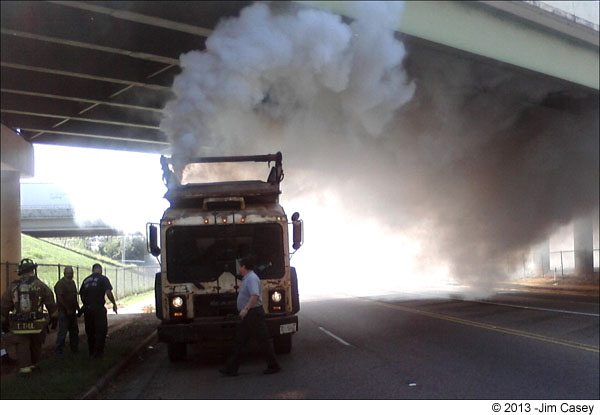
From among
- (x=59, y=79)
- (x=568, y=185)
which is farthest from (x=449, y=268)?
(x=59, y=79)

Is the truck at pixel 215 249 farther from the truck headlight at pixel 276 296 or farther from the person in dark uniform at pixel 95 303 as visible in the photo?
the person in dark uniform at pixel 95 303

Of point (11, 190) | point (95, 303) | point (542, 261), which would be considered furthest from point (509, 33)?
point (542, 261)

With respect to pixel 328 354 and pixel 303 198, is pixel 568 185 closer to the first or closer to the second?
pixel 328 354

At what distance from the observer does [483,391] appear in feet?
24.3

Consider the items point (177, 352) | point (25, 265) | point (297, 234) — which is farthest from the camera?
point (177, 352)

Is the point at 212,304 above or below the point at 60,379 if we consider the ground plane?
above

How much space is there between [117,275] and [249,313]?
131 cm

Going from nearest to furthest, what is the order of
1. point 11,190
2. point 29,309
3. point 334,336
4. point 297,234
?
point 11,190 < point 297,234 < point 29,309 < point 334,336

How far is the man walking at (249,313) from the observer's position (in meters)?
5.47

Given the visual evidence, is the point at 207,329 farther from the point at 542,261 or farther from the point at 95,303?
the point at 542,261

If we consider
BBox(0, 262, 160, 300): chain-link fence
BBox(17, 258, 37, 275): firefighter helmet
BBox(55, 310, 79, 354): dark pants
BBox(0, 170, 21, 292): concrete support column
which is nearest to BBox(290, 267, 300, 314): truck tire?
BBox(0, 262, 160, 300): chain-link fence

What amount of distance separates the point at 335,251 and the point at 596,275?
32.3 m

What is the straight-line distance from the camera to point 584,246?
3450cm

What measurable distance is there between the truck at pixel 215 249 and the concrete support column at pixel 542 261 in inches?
1280
